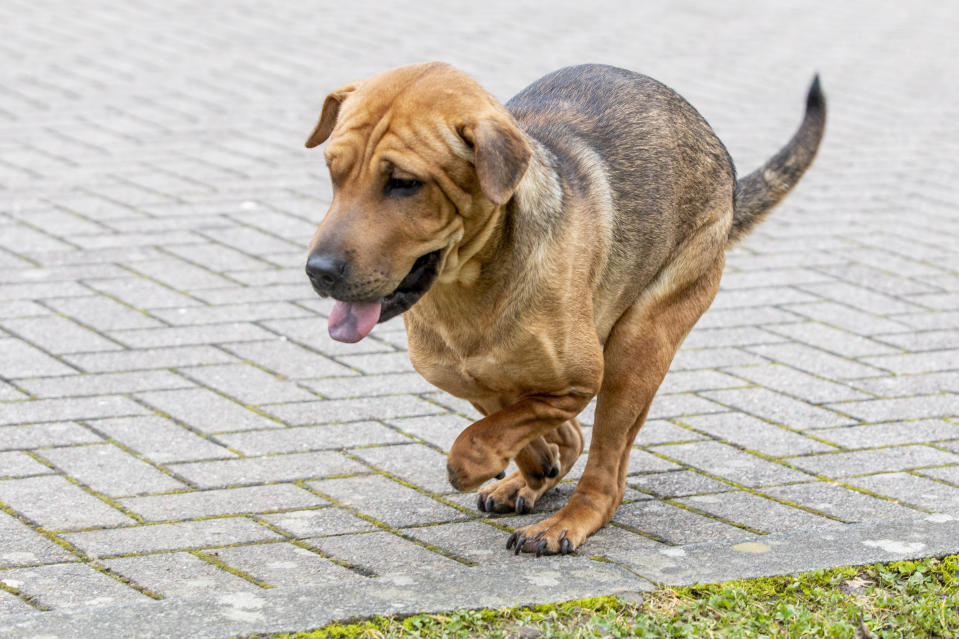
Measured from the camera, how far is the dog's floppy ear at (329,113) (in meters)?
3.92

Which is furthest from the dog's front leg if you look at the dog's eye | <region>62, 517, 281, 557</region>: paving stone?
the dog's eye

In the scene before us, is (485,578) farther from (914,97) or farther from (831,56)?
(831,56)

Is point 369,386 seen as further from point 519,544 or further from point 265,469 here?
point 519,544

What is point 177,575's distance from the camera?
12.3 feet

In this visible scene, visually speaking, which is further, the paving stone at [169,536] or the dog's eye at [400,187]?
the paving stone at [169,536]

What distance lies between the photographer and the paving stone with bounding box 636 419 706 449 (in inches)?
200

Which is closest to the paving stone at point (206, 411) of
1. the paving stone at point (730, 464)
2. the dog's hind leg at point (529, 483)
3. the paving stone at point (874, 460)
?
the dog's hind leg at point (529, 483)

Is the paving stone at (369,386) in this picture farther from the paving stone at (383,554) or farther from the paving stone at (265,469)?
the paving stone at (383,554)

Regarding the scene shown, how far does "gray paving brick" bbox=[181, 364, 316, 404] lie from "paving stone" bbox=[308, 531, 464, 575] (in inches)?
50.6

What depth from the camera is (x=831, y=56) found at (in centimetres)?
1432

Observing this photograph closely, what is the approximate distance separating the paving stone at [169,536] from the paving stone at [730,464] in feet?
5.22

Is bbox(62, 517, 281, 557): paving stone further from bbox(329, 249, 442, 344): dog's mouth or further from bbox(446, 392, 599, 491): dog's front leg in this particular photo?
bbox(329, 249, 442, 344): dog's mouth

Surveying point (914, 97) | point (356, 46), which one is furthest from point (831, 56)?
point (356, 46)

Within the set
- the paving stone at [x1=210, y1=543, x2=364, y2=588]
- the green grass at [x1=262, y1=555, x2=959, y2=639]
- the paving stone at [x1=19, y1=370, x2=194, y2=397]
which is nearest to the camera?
the green grass at [x1=262, y1=555, x2=959, y2=639]
